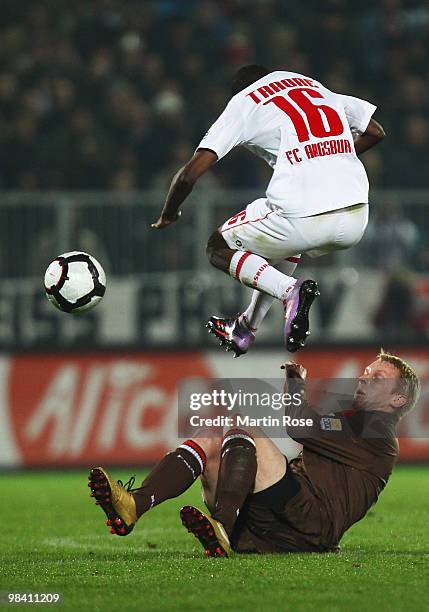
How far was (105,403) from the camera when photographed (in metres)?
11.5

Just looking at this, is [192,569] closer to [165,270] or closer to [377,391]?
[377,391]

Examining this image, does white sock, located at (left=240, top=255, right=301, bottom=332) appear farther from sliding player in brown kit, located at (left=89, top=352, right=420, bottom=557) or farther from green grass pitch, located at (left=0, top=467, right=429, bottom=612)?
green grass pitch, located at (left=0, top=467, right=429, bottom=612)

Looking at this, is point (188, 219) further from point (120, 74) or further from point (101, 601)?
point (101, 601)

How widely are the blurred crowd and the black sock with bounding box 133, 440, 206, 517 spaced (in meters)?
7.21

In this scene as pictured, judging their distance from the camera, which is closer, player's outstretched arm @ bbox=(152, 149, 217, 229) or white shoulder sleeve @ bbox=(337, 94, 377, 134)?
player's outstretched arm @ bbox=(152, 149, 217, 229)

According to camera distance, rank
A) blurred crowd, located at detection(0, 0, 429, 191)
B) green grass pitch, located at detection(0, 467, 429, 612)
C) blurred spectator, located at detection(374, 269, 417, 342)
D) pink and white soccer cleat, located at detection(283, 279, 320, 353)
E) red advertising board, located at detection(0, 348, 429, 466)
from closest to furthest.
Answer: green grass pitch, located at detection(0, 467, 429, 612), pink and white soccer cleat, located at detection(283, 279, 320, 353), red advertising board, located at detection(0, 348, 429, 466), blurred spectator, located at detection(374, 269, 417, 342), blurred crowd, located at detection(0, 0, 429, 191)

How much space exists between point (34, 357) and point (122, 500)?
19.8 feet

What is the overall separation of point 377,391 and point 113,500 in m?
1.43

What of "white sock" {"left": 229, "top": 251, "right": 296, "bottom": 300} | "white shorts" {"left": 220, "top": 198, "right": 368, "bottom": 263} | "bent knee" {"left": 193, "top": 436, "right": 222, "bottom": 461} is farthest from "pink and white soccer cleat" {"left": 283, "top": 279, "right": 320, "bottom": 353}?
"bent knee" {"left": 193, "top": 436, "right": 222, "bottom": 461}

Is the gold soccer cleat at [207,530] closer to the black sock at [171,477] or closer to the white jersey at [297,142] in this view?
the black sock at [171,477]

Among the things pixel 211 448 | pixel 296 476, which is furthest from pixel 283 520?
pixel 211 448

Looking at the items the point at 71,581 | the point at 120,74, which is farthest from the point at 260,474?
the point at 120,74

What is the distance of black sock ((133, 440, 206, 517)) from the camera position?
19.9 ft

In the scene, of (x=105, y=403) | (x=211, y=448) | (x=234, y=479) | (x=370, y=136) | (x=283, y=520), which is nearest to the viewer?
(x=234, y=479)
